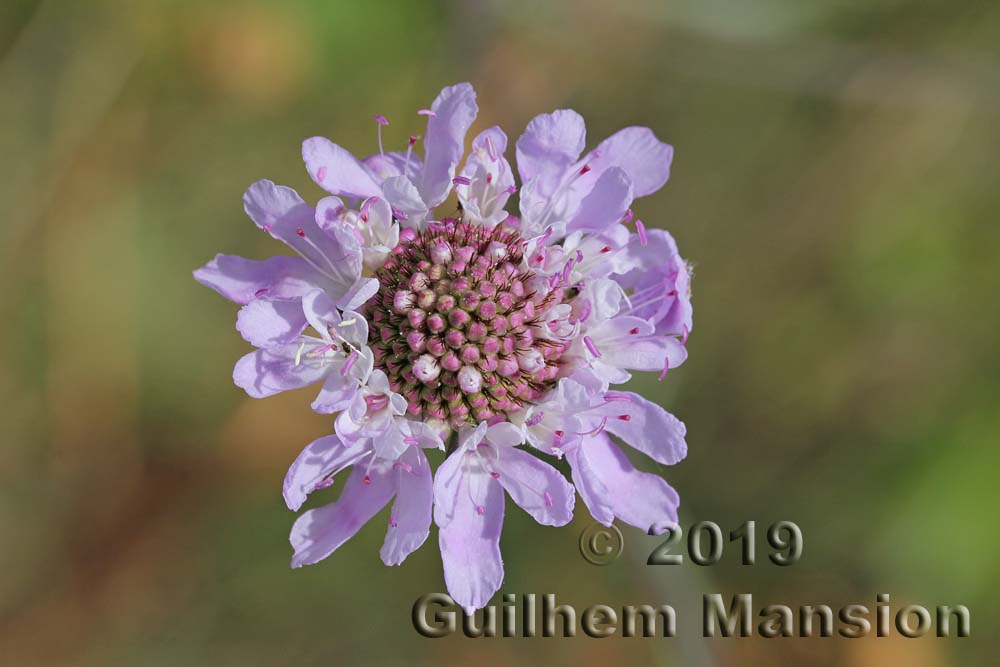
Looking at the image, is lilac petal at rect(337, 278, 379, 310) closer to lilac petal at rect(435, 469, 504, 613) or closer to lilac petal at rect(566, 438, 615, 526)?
lilac petal at rect(435, 469, 504, 613)

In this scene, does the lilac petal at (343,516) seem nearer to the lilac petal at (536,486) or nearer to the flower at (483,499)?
the flower at (483,499)

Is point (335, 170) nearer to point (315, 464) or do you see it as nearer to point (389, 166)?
point (389, 166)

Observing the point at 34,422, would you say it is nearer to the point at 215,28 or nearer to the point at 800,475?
the point at 215,28

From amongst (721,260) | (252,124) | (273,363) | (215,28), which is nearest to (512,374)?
(273,363)

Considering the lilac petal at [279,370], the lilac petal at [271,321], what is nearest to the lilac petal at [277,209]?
the lilac petal at [271,321]

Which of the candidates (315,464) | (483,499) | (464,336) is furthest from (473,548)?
(464,336)
